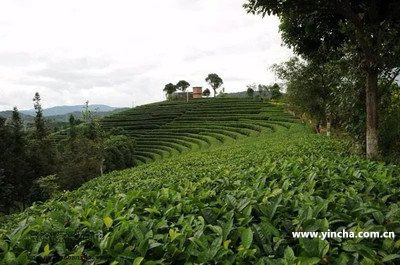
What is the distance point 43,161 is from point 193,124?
25191 mm

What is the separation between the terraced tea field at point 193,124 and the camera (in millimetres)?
46344

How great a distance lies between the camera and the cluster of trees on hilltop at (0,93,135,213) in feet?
126

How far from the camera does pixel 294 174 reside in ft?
17.3

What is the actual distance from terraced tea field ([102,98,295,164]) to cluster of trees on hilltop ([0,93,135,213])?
17.9 feet

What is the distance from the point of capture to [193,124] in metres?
62.3

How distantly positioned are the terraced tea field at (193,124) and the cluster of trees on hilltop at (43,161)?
5.44 meters

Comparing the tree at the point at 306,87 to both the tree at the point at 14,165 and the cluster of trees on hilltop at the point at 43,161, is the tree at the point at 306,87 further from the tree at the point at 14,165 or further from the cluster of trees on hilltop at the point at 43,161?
the tree at the point at 14,165

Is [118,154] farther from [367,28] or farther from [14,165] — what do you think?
[367,28]

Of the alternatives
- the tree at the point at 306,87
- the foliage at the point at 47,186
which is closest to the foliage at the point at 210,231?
the tree at the point at 306,87

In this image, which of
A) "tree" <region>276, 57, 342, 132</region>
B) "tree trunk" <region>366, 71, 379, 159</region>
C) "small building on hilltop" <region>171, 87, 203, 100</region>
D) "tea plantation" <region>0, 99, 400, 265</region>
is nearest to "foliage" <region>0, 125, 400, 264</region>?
"tea plantation" <region>0, 99, 400, 265</region>

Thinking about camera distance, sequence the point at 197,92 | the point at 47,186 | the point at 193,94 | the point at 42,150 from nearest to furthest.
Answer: the point at 47,186 → the point at 42,150 → the point at 197,92 → the point at 193,94

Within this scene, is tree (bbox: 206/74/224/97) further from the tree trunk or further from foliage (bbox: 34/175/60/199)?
the tree trunk

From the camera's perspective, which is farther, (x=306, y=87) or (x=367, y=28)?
(x=306, y=87)

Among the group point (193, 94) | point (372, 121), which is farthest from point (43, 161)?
point (193, 94)
